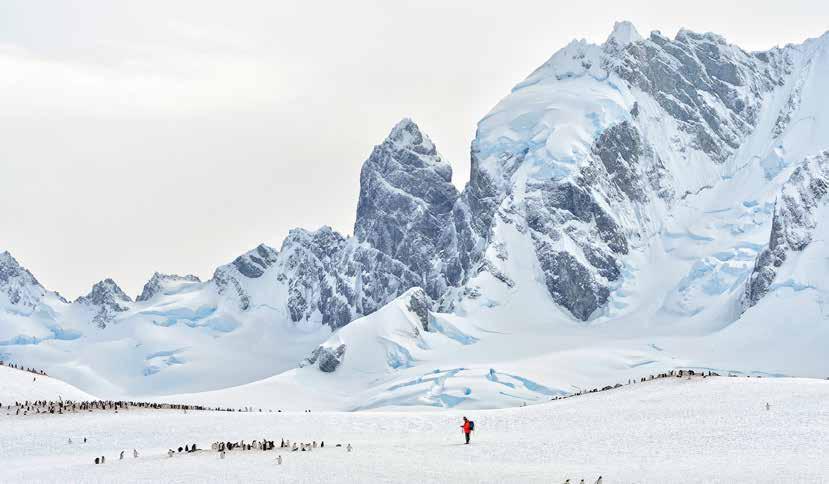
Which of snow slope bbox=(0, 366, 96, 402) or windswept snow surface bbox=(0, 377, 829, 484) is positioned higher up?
snow slope bbox=(0, 366, 96, 402)

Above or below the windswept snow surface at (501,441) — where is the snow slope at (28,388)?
above

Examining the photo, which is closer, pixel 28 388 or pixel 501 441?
A: pixel 501 441

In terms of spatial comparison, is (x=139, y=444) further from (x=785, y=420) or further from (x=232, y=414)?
(x=785, y=420)

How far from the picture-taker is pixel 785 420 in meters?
89.0

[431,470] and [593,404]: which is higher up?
[593,404]

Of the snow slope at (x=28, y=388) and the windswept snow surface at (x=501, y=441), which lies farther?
the snow slope at (x=28, y=388)

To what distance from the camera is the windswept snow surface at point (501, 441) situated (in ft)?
243

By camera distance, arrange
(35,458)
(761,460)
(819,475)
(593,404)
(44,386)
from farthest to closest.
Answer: (44,386), (593,404), (35,458), (761,460), (819,475)

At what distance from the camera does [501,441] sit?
3484 inches

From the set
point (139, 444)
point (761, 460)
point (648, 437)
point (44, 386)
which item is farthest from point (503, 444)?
point (44, 386)

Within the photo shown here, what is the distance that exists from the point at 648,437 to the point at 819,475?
722 inches

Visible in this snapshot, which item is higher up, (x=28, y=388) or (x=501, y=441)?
(x=28, y=388)

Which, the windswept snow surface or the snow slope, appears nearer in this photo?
the windswept snow surface

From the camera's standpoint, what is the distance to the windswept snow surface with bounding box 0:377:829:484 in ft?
243
